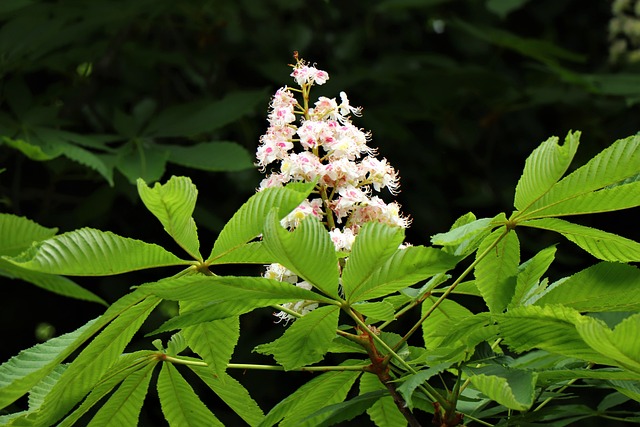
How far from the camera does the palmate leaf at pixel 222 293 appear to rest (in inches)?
36.0

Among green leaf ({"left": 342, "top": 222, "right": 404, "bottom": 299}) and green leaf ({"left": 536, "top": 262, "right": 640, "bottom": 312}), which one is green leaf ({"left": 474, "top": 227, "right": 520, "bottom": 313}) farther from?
green leaf ({"left": 342, "top": 222, "right": 404, "bottom": 299})

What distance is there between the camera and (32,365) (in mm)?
1056

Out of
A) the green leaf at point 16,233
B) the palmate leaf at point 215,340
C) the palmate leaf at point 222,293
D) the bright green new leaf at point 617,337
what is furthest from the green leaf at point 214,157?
the bright green new leaf at point 617,337

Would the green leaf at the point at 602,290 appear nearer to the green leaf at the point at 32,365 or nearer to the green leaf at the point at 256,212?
the green leaf at the point at 256,212

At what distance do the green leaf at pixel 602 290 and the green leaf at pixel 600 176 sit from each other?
0.28 feet

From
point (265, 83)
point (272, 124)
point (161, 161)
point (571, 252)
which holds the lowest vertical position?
point (272, 124)

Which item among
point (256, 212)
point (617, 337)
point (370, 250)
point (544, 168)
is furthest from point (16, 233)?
point (617, 337)

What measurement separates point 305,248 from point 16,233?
0.86m

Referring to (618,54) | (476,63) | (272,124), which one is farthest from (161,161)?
(618,54)

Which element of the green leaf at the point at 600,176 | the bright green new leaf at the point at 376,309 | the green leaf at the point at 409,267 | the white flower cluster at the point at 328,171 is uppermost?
the white flower cluster at the point at 328,171

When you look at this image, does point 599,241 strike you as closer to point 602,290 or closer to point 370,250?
point 602,290

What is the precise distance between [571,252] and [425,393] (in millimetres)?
2458

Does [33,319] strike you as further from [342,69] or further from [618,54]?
[618,54]

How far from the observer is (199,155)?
2.37 m
